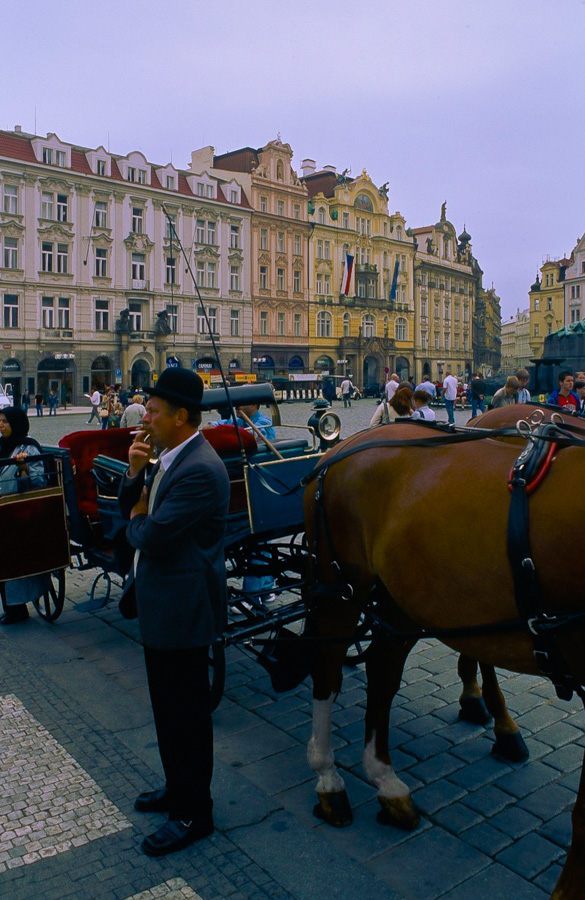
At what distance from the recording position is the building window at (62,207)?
44.3m

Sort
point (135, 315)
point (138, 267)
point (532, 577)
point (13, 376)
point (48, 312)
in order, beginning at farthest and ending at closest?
point (138, 267), point (135, 315), point (48, 312), point (13, 376), point (532, 577)

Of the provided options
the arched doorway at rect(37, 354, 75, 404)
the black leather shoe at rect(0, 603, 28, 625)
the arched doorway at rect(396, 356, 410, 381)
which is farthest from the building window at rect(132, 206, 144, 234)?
the black leather shoe at rect(0, 603, 28, 625)

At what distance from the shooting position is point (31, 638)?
245 inches

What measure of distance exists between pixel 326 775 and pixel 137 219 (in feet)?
158

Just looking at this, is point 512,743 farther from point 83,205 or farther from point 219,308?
point 219,308

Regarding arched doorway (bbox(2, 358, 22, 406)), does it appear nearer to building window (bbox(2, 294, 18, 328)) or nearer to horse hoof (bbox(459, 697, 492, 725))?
building window (bbox(2, 294, 18, 328))

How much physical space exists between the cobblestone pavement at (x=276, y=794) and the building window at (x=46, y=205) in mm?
42890

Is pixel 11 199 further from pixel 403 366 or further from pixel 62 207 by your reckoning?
pixel 403 366

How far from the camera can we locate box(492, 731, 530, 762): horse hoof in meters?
4.01

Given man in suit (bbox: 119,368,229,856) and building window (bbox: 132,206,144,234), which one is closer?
man in suit (bbox: 119,368,229,856)

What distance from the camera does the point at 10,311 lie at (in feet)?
141

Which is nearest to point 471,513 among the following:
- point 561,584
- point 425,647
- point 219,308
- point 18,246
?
point 561,584

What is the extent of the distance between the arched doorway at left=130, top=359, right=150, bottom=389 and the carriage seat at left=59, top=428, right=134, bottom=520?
42.0 m

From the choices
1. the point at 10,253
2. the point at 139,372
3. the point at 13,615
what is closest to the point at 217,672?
the point at 13,615
